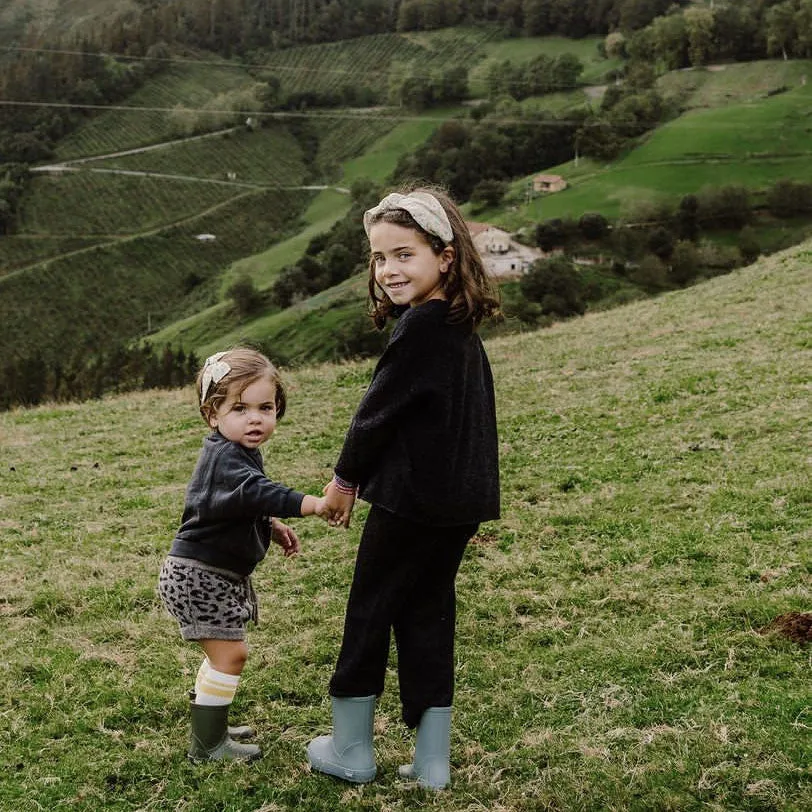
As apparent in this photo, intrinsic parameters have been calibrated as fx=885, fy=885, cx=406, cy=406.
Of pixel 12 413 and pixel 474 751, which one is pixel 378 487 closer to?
pixel 474 751

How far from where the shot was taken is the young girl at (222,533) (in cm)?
372

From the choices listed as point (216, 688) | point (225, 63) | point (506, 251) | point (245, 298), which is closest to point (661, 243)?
point (506, 251)

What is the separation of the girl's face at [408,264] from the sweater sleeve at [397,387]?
129mm

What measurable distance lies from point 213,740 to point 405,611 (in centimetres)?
108

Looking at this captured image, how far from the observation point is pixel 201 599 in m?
3.76

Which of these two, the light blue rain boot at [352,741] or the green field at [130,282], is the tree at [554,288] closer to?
the green field at [130,282]

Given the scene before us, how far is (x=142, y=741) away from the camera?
423 centimetres

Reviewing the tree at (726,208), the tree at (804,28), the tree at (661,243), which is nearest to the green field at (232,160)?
the tree at (661,243)

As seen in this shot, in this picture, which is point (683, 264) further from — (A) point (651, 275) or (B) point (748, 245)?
(B) point (748, 245)

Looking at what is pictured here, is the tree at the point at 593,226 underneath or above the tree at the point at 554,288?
above

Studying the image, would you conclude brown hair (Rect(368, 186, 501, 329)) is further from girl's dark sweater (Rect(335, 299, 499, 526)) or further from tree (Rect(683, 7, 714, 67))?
tree (Rect(683, 7, 714, 67))

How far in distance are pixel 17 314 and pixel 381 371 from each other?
10260 cm

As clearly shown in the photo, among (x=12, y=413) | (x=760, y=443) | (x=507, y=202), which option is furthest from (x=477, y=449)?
(x=507, y=202)

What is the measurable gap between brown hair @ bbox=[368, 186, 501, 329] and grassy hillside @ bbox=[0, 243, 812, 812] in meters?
1.99
